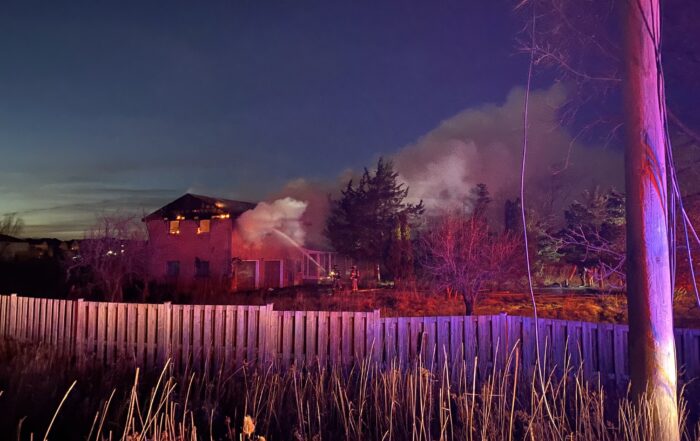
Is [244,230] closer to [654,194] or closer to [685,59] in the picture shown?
[685,59]

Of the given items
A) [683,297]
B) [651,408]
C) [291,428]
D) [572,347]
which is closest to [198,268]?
[683,297]

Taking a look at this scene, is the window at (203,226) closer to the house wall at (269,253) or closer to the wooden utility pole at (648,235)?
the house wall at (269,253)

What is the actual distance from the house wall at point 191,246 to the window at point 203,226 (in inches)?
8.8

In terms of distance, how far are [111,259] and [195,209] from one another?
10.3m

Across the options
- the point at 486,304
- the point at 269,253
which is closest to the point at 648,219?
the point at 486,304

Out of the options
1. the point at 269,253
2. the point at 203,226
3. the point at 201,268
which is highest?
the point at 203,226

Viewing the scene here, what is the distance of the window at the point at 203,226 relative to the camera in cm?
3375

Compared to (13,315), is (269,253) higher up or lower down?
higher up

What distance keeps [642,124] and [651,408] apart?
184 centimetres

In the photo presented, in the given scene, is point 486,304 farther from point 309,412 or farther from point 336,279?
point 309,412

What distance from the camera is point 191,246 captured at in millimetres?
33906

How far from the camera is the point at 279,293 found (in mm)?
26250

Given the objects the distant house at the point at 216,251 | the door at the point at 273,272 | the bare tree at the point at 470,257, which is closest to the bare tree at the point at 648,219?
the bare tree at the point at 470,257

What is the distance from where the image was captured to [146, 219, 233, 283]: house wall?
107 feet
